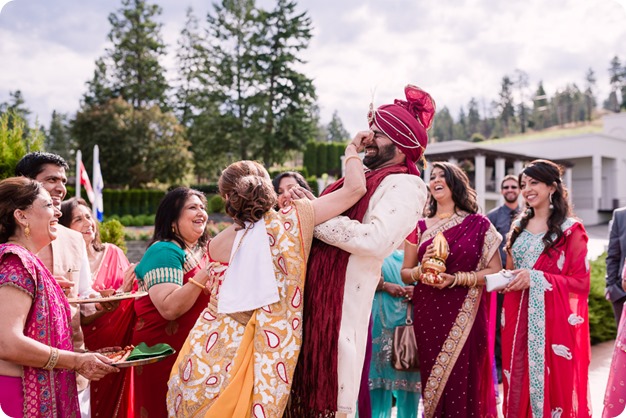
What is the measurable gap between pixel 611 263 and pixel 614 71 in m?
89.5

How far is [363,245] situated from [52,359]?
136 centimetres

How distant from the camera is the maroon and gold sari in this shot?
3547mm

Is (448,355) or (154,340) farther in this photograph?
(448,355)

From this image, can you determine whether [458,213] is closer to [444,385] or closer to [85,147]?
[444,385]

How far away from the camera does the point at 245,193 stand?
7.09 feet

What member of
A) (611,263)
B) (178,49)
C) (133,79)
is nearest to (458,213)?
(611,263)

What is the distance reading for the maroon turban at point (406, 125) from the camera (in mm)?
2508

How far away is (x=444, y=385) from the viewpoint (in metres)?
3.55

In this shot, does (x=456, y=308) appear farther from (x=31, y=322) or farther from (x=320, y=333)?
(x=31, y=322)

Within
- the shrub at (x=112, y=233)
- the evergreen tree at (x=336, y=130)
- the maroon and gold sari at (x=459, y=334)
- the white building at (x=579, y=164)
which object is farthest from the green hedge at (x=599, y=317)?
the evergreen tree at (x=336, y=130)

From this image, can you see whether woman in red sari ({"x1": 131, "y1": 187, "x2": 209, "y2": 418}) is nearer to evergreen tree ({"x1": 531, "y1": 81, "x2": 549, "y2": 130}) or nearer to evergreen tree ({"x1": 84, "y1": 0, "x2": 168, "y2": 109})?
evergreen tree ({"x1": 84, "y1": 0, "x2": 168, "y2": 109})

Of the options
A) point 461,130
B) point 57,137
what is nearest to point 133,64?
point 57,137

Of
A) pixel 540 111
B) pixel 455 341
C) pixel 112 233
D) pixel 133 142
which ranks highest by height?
pixel 540 111

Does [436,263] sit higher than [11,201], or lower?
lower
